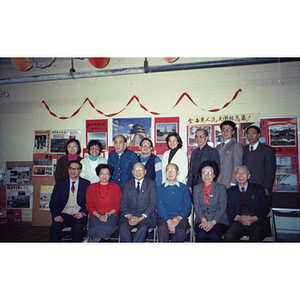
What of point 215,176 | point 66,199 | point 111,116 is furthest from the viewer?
point 111,116

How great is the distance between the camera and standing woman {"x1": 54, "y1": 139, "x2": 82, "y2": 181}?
278cm

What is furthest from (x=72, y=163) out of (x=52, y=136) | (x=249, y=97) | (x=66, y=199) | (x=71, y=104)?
(x=249, y=97)

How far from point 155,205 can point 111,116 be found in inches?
60.7

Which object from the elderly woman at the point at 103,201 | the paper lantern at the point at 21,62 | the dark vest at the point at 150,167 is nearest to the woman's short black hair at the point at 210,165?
the dark vest at the point at 150,167

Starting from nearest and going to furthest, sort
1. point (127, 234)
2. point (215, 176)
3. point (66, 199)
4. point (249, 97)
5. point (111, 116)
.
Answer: point (127, 234)
point (215, 176)
point (66, 199)
point (249, 97)
point (111, 116)

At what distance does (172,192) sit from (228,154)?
0.93 meters

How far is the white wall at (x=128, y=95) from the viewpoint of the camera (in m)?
2.73

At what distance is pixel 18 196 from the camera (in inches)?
125

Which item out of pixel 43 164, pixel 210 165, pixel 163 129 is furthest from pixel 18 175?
pixel 210 165

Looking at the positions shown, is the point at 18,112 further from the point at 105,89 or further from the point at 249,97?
the point at 249,97

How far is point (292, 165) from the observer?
260 cm

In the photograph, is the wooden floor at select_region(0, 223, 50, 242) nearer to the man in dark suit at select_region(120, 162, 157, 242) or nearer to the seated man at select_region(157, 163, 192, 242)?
the man in dark suit at select_region(120, 162, 157, 242)

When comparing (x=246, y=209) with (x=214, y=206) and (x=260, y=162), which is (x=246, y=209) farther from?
(x=260, y=162)

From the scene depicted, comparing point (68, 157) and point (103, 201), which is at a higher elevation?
point (68, 157)
